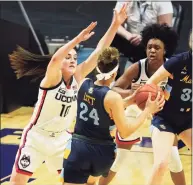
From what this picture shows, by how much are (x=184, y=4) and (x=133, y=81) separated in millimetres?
6010

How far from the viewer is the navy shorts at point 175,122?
399 centimetres

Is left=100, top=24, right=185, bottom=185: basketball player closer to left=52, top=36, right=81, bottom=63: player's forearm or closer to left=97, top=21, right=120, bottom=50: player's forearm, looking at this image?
left=97, top=21, right=120, bottom=50: player's forearm

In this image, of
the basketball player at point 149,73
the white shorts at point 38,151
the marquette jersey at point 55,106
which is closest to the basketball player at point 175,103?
the basketball player at point 149,73

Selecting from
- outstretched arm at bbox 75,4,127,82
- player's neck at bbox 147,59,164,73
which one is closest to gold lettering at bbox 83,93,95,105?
outstretched arm at bbox 75,4,127,82

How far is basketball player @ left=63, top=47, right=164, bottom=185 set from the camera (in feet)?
10.6

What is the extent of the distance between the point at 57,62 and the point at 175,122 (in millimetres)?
1220

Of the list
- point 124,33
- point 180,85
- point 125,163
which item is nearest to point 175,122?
point 180,85

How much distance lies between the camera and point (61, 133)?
12.7 feet

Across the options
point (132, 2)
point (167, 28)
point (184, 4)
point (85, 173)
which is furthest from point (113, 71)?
point (184, 4)

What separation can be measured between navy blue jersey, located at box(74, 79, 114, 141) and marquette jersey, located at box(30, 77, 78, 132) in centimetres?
34

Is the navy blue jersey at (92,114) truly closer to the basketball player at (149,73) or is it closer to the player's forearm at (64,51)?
the player's forearm at (64,51)

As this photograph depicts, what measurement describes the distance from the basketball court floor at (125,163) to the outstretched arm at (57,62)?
1.47 m

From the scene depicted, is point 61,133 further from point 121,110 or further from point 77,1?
point 77,1

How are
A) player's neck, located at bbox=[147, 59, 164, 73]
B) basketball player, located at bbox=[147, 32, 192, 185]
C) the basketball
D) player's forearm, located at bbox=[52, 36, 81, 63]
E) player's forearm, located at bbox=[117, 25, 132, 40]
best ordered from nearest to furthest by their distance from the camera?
1. player's forearm, located at bbox=[52, 36, 81, 63]
2. the basketball
3. basketball player, located at bbox=[147, 32, 192, 185]
4. player's neck, located at bbox=[147, 59, 164, 73]
5. player's forearm, located at bbox=[117, 25, 132, 40]
